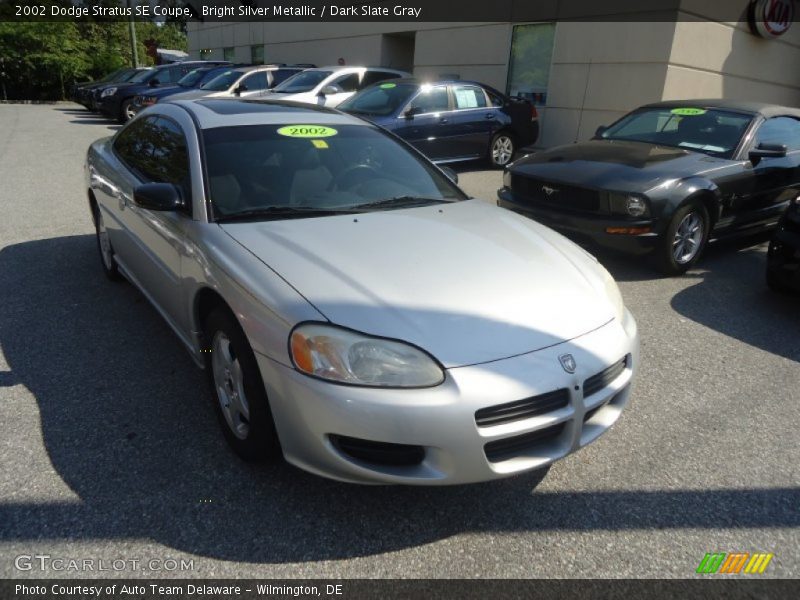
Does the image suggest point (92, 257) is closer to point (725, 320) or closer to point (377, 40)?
point (725, 320)

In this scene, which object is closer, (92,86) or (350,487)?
(350,487)

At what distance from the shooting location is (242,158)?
3.15 m

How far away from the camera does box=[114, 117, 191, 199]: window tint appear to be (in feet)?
10.6

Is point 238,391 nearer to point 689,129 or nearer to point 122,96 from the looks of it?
point 689,129

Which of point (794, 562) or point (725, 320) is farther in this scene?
point (725, 320)

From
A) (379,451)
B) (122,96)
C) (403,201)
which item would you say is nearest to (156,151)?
(403,201)

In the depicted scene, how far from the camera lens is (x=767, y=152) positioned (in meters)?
5.57

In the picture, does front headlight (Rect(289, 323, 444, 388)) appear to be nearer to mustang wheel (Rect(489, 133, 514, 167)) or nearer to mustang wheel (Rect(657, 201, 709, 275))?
mustang wheel (Rect(657, 201, 709, 275))

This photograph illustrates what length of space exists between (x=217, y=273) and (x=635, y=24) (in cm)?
1093

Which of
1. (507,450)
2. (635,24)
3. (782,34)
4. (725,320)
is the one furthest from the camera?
(782,34)

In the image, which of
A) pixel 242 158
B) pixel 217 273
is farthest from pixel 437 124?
pixel 217 273

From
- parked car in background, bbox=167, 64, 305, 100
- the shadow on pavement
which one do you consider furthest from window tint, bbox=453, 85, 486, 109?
the shadow on pavement

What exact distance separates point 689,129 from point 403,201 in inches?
164

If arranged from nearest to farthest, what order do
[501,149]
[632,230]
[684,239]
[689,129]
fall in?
[632,230], [684,239], [689,129], [501,149]
